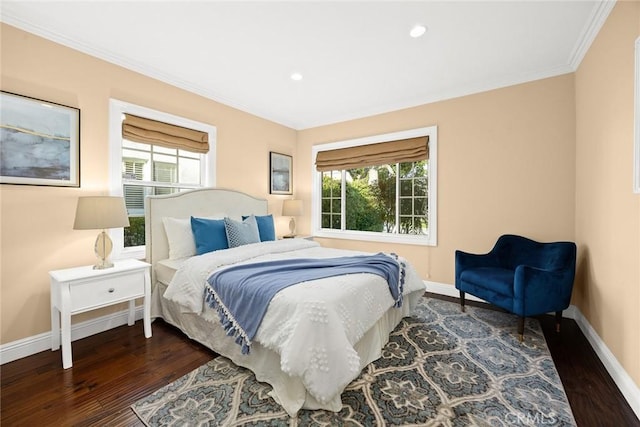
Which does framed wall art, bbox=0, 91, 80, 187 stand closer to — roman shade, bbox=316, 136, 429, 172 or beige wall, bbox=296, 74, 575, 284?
roman shade, bbox=316, 136, 429, 172

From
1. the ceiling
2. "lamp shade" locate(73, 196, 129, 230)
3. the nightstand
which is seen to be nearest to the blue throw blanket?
the nightstand

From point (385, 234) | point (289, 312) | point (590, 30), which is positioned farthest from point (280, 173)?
point (590, 30)

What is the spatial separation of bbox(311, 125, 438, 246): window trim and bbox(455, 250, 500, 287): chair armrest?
0.65m

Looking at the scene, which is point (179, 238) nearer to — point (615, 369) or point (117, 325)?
point (117, 325)

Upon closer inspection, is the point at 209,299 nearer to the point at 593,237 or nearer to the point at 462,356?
the point at 462,356

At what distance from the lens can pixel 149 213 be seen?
2902 millimetres

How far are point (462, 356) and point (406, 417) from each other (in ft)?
2.88

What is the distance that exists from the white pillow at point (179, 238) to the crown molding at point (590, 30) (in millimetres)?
3911

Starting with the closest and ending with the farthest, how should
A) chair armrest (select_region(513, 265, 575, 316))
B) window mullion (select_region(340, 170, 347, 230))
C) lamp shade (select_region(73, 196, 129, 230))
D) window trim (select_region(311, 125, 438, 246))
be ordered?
lamp shade (select_region(73, 196, 129, 230))
chair armrest (select_region(513, 265, 575, 316))
window trim (select_region(311, 125, 438, 246))
window mullion (select_region(340, 170, 347, 230))

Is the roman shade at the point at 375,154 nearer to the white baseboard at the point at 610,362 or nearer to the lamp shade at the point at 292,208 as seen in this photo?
the lamp shade at the point at 292,208

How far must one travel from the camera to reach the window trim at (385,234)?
375 centimetres

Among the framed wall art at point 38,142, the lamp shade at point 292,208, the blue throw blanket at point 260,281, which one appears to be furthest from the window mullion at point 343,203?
the framed wall art at point 38,142

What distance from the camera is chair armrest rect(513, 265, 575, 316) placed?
94.8 inches

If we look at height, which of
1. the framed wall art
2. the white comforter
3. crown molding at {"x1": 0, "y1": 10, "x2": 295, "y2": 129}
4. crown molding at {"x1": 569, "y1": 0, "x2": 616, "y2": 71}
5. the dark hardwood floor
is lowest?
the dark hardwood floor
